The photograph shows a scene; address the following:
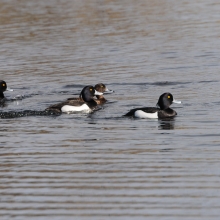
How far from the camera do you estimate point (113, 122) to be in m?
15.4

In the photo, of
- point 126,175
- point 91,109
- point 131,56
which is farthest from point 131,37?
point 126,175

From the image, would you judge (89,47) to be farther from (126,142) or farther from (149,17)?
(126,142)

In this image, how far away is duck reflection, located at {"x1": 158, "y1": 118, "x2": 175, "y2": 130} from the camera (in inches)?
577

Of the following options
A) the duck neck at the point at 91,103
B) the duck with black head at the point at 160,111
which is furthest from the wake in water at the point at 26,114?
the duck with black head at the point at 160,111

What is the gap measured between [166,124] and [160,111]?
111 centimetres

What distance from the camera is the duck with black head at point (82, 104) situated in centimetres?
1672

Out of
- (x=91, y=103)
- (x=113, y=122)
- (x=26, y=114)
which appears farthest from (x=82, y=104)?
(x=113, y=122)

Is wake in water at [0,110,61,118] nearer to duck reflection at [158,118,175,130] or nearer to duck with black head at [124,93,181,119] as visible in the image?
duck with black head at [124,93,181,119]

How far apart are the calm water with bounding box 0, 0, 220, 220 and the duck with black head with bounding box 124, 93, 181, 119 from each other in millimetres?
198

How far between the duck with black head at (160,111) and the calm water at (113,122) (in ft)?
0.65

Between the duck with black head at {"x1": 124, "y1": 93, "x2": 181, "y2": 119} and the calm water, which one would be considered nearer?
the calm water

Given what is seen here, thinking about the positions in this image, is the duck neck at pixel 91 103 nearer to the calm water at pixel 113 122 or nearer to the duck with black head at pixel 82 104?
the duck with black head at pixel 82 104

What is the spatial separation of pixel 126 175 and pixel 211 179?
44.2 inches

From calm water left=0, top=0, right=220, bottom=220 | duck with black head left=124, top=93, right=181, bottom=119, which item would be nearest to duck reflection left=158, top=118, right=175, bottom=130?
calm water left=0, top=0, right=220, bottom=220
